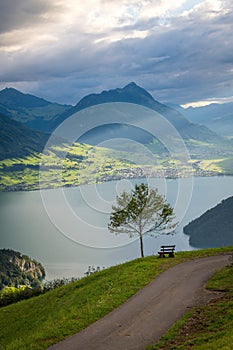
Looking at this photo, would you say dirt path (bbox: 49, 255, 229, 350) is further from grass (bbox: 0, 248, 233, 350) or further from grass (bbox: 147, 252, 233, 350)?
grass (bbox: 0, 248, 233, 350)

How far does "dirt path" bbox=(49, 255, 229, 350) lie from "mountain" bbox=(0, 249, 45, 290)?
154542 millimetres

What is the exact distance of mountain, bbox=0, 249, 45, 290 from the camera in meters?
178

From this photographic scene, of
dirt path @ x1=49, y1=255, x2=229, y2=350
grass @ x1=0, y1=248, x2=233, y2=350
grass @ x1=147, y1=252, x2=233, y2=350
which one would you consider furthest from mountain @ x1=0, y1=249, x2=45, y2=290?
grass @ x1=147, y1=252, x2=233, y2=350

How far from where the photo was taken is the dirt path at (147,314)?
61.1ft

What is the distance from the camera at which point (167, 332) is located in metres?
18.7

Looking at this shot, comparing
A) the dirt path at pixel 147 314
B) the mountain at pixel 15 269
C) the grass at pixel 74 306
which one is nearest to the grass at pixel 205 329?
the dirt path at pixel 147 314

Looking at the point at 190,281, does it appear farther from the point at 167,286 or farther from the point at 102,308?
the point at 102,308

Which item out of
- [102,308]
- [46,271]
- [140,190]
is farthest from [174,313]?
[46,271]

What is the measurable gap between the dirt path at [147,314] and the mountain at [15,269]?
154542 mm

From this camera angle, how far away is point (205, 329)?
59.1 feet

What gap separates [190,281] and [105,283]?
674 cm

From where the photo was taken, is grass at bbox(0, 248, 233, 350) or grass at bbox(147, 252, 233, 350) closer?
grass at bbox(147, 252, 233, 350)

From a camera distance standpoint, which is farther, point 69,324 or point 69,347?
point 69,324

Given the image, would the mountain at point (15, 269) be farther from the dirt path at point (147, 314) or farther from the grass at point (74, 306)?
the dirt path at point (147, 314)
